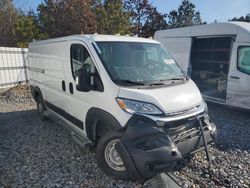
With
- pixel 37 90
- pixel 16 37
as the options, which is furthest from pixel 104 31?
pixel 37 90

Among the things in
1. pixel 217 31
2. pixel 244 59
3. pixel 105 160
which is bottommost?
pixel 105 160

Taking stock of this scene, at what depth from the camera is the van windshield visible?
3609 millimetres

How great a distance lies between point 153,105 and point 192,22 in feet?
124

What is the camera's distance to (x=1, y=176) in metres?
3.62

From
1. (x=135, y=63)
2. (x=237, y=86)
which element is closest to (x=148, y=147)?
(x=135, y=63)

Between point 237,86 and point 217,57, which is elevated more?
point 217,57

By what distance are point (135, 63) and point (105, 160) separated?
1664mm

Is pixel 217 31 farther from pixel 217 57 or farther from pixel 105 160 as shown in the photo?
pixel 105 160

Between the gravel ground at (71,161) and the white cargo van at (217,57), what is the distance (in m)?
1.05

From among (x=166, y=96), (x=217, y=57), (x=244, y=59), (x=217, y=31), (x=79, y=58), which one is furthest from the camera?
(x=217, y=57)

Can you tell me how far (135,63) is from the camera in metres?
3.92

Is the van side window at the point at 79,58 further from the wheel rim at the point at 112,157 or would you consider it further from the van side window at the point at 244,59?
the van side window at the point at 244,59

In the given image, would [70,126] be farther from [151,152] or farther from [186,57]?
[186,57]

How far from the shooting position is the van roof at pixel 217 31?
6.34 metres
